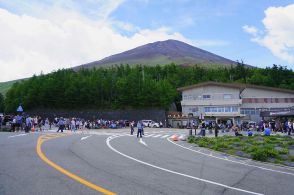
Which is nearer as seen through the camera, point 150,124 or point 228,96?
point 150,124

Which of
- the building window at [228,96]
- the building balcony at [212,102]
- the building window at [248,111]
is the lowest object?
the building window at [248,111]

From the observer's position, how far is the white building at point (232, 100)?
63719 millimetres

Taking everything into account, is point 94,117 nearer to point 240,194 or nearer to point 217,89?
point 217,89

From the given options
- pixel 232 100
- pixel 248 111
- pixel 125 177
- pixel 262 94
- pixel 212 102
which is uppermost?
pixel 262 94

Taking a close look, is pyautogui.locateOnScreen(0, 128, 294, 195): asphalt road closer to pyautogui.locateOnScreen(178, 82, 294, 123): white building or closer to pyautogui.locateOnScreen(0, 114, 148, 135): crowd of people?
pyautogui.locateOnScreen(0, 114, 148, 135): crowd of people

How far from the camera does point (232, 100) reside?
2500 inches

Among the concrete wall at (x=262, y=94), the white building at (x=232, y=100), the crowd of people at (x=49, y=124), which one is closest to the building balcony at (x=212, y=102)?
the white building at (x=232, y=100)

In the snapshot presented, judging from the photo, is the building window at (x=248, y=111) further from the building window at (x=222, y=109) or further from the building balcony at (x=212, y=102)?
the building balcony at (x=212, y=102)

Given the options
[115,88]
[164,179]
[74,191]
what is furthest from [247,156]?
[115,88]

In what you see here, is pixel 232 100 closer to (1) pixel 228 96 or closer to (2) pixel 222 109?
(1) pixel 228 96

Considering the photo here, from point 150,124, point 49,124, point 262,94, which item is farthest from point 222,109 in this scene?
point 49,124

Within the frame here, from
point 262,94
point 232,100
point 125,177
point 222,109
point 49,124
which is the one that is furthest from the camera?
point 262,94

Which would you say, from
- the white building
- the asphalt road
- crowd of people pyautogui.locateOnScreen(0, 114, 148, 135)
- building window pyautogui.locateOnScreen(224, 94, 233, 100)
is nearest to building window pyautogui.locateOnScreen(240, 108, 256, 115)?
the white building

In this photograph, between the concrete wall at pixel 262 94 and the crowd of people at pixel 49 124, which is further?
the concrete wall at pixel 262 94
